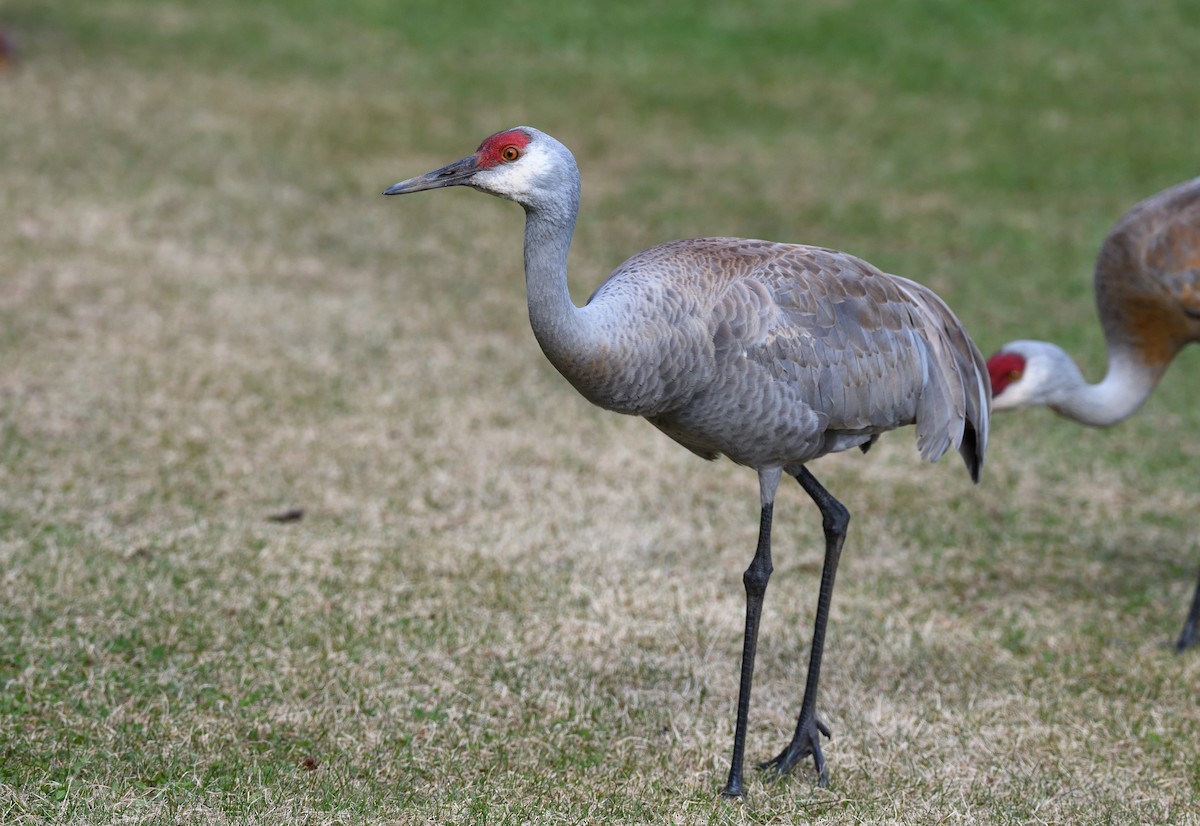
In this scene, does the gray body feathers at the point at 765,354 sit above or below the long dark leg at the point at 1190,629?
above

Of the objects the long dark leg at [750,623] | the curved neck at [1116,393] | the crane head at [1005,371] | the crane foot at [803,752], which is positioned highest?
the crane head at [1005,371]

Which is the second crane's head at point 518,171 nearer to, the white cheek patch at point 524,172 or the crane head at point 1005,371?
the white cheek patch at point 524,172

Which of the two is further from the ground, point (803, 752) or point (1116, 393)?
point (1116, 393)

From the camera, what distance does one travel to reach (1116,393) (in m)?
5.22

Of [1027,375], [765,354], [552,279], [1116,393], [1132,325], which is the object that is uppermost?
[552,279]

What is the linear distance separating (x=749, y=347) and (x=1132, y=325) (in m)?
2.41

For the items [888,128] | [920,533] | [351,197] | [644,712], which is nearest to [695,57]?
[888,128]

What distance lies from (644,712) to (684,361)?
4.13 ft

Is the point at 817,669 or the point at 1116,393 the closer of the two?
the point at 817,669

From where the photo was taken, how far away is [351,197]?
31.5 feet

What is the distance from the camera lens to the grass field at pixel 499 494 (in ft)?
12.4

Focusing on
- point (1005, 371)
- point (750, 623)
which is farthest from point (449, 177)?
point (1005, 371)

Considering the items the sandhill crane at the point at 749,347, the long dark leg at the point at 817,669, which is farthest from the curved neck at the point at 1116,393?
the long dark leg at the point at 817,669

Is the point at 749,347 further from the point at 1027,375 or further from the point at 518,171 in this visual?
the point at 1027,375
